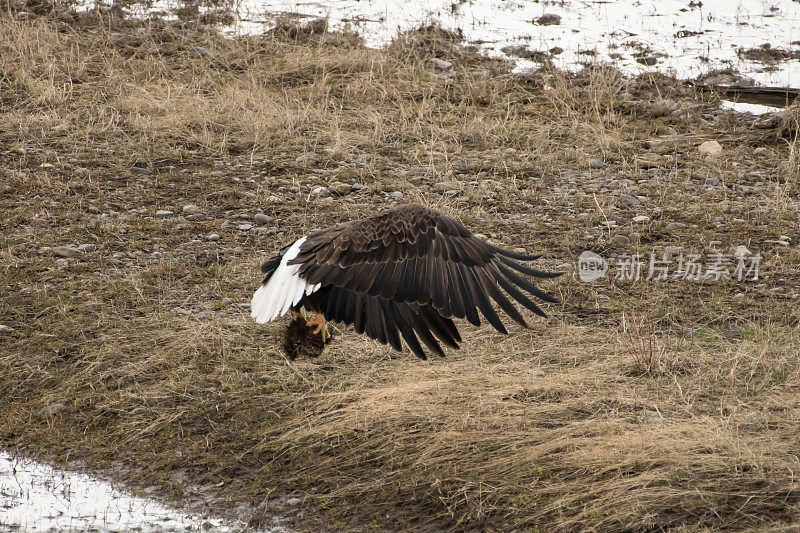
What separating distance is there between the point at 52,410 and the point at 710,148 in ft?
19.4

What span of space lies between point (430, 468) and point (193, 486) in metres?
1.02

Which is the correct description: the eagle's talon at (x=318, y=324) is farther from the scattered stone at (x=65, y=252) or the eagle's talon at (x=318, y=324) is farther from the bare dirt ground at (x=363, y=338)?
the scattered stone at (x=65, y=252)

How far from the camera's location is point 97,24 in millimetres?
10898

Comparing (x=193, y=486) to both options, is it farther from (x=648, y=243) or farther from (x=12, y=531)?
(x=648, y=243)

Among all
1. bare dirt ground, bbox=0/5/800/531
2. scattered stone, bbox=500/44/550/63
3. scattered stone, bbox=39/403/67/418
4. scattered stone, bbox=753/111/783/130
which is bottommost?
scattered stone, bbox=39/403/67/418

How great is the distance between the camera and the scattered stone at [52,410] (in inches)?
174

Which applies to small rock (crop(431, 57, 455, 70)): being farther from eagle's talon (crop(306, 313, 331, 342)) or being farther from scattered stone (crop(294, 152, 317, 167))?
eagle's talon (crop(306, 313, 331, 342))

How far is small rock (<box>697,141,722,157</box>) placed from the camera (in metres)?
7.93

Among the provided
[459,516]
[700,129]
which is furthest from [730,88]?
[459,516]

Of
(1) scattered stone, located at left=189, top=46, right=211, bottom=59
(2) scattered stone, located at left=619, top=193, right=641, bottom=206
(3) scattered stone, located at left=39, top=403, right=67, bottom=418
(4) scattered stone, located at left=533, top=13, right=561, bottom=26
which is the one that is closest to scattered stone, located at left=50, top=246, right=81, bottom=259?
(3) scattered stone, located at left=39, top=403, right=67, bottom=418

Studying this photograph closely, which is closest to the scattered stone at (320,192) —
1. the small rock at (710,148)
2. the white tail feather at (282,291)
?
the white tail feather at (282,291)

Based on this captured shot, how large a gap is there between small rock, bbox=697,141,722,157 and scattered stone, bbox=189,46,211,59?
5345 millimetres

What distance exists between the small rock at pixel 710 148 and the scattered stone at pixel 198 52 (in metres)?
5.35

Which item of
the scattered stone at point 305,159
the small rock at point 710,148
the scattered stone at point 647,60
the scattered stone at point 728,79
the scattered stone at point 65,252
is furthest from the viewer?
the scattered stone at point 647,60
